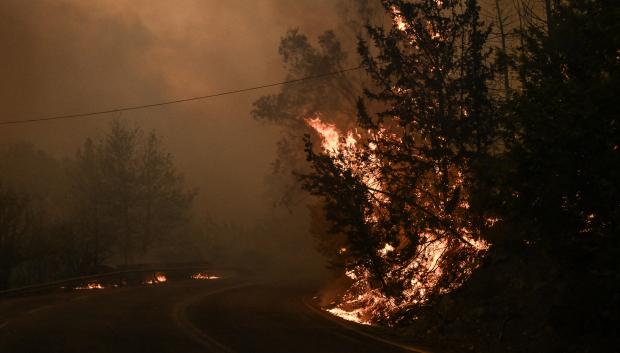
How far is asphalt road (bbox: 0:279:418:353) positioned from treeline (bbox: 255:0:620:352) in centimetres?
248

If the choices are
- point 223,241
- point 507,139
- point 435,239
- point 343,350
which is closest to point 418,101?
point 435,239

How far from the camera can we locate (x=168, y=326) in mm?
15109

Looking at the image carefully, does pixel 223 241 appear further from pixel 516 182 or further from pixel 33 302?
pixel 516 182

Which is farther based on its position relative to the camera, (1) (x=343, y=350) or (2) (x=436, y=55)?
(2) (x=436, y=55)

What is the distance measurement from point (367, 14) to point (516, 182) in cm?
2706

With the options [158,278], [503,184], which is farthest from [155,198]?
[503,184]

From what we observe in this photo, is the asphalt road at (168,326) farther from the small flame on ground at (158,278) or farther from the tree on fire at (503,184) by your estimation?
the small flame on ground at (158,278)

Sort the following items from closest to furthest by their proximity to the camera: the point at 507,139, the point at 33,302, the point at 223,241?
the point at 507,139 → the point at 33,302 → the point at 223,241

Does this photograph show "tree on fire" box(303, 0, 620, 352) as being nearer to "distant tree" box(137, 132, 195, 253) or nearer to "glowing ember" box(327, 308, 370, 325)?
"glowing ember" box(327, 308, 370, 325)

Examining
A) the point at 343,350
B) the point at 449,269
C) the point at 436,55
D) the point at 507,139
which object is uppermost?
the point at 436,55

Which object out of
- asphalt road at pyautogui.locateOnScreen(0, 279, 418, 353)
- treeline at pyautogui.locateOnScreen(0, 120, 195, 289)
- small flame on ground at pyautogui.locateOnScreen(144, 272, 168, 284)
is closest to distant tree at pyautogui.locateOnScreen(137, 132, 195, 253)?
treeline at pyautogui.locateOnScreen(0, 120, 195, 289)

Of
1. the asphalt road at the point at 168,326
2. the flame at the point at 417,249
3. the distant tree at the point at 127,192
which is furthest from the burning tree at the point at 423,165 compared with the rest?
the distant tree at the point at 127,192

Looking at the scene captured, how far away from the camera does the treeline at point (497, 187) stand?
9906 mm

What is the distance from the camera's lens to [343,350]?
39.1ft
